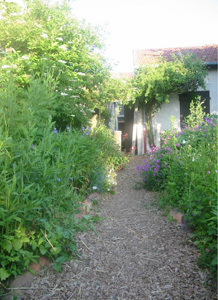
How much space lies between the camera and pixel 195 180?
9.96 ft

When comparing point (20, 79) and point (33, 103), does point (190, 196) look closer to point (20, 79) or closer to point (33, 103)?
point (33, 103)

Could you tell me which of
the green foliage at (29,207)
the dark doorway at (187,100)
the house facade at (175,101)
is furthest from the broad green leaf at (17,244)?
the dark doorway at (187,100)

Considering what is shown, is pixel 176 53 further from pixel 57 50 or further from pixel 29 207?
pixel 29 207

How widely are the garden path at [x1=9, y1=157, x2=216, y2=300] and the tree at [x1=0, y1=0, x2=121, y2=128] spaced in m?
3.00

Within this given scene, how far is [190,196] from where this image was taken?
116 inches

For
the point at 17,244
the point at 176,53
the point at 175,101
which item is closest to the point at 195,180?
the point at 17,244

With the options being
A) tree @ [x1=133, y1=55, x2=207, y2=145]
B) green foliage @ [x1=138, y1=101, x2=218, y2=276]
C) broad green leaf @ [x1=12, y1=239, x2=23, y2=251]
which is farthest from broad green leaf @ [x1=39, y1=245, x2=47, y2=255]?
tree @ [x1=133, y1=55, x2=207, y2=145]

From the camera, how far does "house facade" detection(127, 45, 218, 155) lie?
10961mm

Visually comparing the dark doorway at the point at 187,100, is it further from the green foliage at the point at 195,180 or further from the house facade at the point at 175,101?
the green foliage at the point at 195,180

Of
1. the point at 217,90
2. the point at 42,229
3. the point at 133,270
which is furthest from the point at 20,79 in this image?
the point at 217,90

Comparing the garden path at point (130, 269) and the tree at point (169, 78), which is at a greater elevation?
the tree at point (169, 78)

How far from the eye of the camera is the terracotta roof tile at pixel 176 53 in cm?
1105

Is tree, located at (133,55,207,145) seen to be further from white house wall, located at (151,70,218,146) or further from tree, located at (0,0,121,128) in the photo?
tree, located at (0,0,121,128)

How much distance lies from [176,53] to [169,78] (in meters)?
2.45
